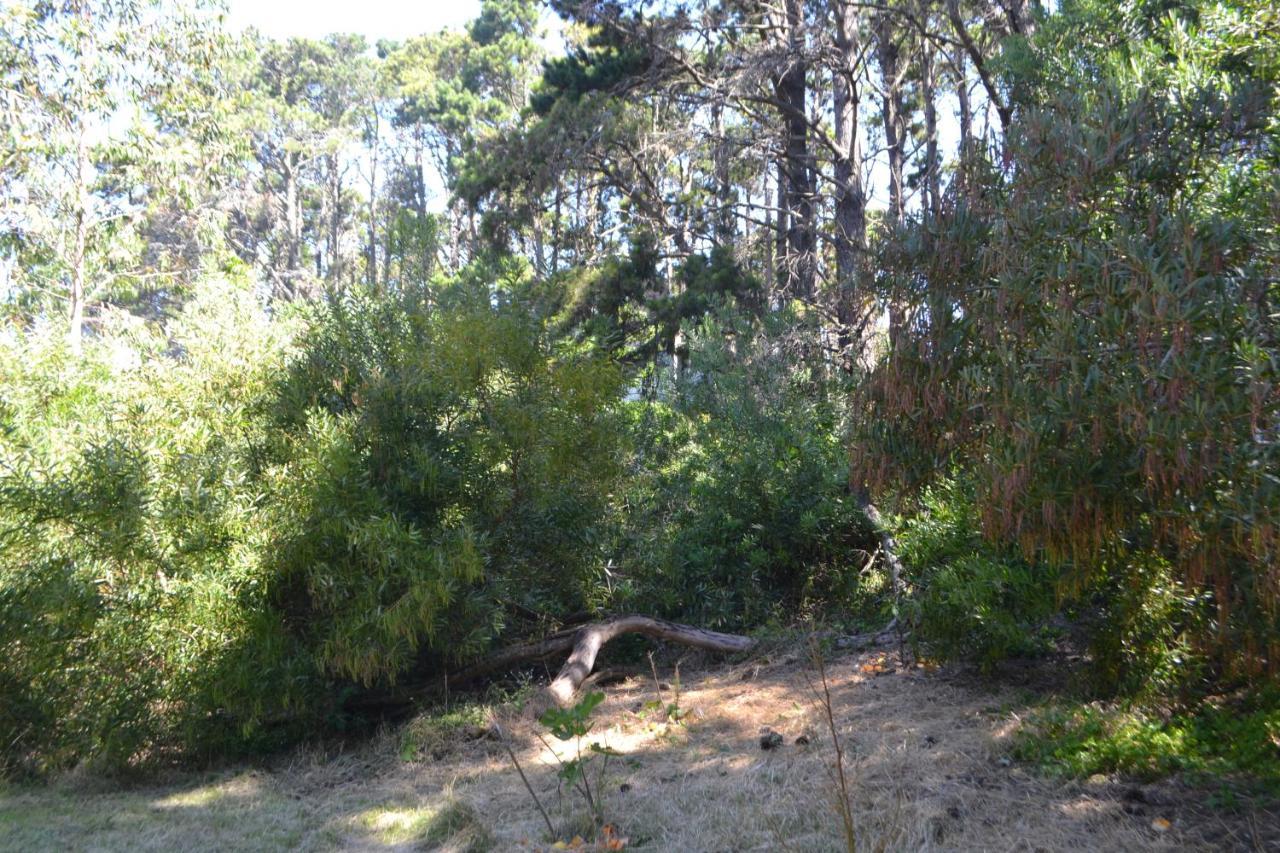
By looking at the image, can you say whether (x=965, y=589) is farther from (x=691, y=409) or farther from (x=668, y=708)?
(x=691, y=409)

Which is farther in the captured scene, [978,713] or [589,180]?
[589,180]

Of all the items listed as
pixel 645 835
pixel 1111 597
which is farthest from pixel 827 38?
pixel 645 835

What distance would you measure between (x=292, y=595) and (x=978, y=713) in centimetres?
512

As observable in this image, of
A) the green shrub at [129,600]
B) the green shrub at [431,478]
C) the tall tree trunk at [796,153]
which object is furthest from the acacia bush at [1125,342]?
the tall tree trunk at [796,153]

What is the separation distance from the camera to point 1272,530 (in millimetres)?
3480

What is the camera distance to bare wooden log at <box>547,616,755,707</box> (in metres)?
Answer: 8.38

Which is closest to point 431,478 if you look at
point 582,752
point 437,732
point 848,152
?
point 437,732

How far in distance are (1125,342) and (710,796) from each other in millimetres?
3471

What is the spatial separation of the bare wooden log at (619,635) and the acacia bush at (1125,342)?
3902 millimetres

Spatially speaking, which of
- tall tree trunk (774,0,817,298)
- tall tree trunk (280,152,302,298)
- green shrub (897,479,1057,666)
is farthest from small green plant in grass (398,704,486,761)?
tall tree trunk (280,152,302,298)

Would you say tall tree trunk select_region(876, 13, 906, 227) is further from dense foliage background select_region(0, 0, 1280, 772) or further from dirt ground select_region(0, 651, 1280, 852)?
dirt ground select_region(0, 651, 1280, 852)

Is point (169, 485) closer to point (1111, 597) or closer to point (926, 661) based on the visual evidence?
point (926, 661)

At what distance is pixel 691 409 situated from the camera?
44.8 feet

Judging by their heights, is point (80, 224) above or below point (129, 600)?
above
